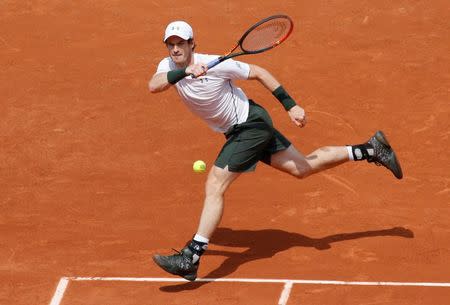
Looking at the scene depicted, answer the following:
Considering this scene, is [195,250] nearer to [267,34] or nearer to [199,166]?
[267,34]

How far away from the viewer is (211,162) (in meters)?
14.0

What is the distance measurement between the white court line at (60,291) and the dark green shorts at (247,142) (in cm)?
185

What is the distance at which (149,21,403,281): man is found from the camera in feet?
36.5

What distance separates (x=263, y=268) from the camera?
1166cm

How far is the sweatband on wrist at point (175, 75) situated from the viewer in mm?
10852

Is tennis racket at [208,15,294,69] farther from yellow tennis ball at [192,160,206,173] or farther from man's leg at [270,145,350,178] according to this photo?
yellow tennis ball at [192,160,206,173]

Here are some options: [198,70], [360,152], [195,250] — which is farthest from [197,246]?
[360,152]

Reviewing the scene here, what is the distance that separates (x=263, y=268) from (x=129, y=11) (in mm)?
7403

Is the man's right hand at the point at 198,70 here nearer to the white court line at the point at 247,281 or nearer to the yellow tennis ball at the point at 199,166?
the white court line at the point at 247,281

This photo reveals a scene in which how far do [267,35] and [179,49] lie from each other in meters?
1.08

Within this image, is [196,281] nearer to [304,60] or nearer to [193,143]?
[193,143]

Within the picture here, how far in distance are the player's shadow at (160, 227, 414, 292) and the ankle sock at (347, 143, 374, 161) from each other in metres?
0.82

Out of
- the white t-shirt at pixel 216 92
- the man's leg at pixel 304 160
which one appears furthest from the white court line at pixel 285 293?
the white t-shirt at pixel 216 92

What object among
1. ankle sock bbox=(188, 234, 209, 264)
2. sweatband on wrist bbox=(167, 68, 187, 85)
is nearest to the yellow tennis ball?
ankle sock bbox=(188, 234, 209, 264)
